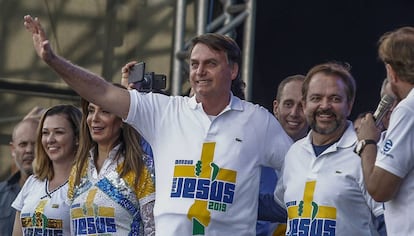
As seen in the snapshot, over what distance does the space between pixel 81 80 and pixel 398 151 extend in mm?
1541

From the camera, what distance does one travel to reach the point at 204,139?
5.38m

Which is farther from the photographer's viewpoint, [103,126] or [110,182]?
[103,126]

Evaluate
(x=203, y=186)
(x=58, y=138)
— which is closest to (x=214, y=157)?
(x=203, y=186)

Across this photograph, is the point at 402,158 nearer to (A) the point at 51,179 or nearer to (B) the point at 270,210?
(B) the point at 270,210

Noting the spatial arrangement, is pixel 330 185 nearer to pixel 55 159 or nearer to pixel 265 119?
pixel 265 119

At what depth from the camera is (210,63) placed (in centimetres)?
547

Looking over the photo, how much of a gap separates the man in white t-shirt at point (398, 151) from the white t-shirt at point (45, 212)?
2.09 metres

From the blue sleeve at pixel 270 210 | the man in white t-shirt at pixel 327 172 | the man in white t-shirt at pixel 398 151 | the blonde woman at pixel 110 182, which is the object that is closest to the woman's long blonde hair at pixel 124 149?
the blonde woman at pixel 110 182

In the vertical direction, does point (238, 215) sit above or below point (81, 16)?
below

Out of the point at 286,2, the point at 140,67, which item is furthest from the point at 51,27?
the point at 140,67

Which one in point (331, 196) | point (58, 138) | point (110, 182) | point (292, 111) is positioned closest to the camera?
point (331, 196)

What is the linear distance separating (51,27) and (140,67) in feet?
12.8

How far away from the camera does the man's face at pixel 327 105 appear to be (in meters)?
5.30

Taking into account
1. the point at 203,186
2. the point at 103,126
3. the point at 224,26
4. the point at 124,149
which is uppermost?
the point at 224,26
